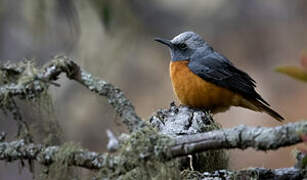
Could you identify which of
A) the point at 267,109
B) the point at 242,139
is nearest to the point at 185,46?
the point at 267,109

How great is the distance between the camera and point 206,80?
18.5 feet

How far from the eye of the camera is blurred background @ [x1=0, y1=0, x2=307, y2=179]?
650 cm

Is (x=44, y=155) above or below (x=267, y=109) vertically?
below

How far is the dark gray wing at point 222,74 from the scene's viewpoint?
568 cm

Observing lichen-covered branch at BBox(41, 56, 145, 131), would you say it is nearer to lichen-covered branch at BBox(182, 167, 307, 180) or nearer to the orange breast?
lichen-covered branch at BBox(182, 167, 307, 180)

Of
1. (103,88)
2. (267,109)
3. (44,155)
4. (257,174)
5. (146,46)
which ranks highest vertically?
(146,46)

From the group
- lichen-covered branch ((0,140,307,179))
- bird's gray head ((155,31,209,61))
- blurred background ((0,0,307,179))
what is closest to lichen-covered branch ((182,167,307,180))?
lichen-covered branch ((0,140,307,179))

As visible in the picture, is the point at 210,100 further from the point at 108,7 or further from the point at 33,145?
the point at 33,145

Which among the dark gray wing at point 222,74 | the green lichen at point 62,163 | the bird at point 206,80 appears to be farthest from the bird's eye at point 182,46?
the green lichen at point 62,163

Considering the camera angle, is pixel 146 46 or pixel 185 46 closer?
pixel 185 46

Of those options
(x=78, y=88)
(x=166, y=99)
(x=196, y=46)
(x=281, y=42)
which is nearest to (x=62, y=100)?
(x=78, y=88)

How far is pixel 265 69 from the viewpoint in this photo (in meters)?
8.38

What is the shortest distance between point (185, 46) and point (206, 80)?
0.61 metres

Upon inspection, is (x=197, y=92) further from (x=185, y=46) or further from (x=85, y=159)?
(x=85, y=159)
